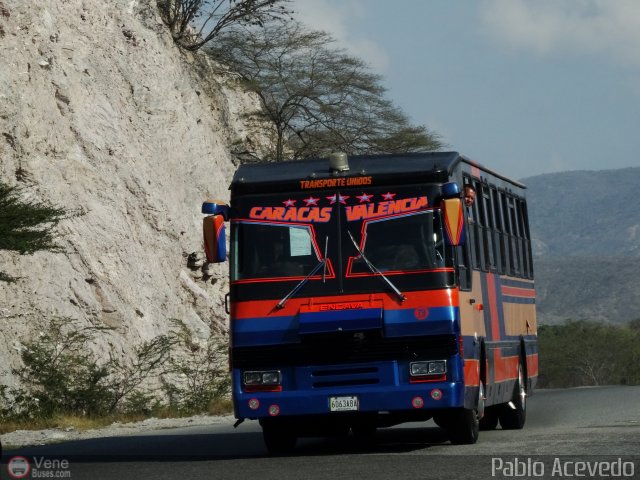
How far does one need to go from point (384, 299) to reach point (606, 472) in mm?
3496

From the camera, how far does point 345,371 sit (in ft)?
47.4

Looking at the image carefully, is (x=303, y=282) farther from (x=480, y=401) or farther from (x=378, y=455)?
(x=480, y=401)

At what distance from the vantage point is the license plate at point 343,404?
1434 centimetres

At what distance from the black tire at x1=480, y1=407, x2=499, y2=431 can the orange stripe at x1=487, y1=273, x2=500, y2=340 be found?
2.28 metres

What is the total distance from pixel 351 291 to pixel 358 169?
59.1 inches

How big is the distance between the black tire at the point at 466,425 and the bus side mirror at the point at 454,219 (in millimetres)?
2313

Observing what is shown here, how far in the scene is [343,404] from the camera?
1438 centimetres

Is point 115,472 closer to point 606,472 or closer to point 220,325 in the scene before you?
point 606,472

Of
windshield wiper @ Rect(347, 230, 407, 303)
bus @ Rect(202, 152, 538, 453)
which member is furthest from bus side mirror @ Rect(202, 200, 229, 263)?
windshield wiper @ Rect(347, 230, 407, 303)

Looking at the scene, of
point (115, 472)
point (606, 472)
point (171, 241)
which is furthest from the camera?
point (171, 241)

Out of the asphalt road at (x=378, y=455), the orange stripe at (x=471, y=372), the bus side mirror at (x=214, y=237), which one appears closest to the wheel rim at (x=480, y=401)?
the orange stripe at (x=471, y=372)

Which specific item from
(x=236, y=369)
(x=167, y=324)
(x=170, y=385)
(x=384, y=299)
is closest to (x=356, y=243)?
(x=384, y=299)

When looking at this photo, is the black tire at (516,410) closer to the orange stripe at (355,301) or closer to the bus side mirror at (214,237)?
the orange stripe at (355,301)

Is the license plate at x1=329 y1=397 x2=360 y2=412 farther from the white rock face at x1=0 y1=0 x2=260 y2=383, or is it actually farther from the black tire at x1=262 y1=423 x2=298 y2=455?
the white rock face at x1=0 y1=0 x2=260 y2=383
